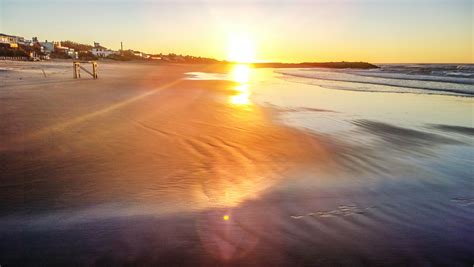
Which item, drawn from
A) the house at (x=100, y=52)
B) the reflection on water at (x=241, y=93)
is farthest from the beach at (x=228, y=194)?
the house at (x=100, y=52)

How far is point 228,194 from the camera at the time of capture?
4.05m

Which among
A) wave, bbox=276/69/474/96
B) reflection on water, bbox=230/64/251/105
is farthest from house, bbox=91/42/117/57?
wave, bbox=276/69/474/96

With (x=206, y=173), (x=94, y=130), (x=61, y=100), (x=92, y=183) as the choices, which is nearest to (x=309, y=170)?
(x=206, y=173)

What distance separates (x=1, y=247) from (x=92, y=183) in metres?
1.50

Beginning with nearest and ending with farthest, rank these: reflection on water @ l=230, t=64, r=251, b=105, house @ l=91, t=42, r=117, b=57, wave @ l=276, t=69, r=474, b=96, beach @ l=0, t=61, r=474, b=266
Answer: beach @ l=0, t=61, r=474, b=266 < reflection on water @ l=230, t=64, r=251, b=105 < wave @ l=276, t=69, r=474, b=96 < house @ l=91, t=42, r=117, b=57

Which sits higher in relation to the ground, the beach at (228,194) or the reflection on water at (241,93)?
the reflection on water at (241,93)

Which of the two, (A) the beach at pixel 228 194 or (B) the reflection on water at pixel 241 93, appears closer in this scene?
(A) the beach at pixel 228 194

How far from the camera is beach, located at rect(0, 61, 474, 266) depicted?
2.77 metres

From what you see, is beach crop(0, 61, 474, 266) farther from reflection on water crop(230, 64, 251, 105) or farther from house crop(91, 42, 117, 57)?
house crop(91, 42, 117, 57)

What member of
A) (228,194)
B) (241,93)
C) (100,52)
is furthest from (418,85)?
(100,52)

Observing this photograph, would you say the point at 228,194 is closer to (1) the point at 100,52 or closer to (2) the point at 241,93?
(2) the point at 241,93

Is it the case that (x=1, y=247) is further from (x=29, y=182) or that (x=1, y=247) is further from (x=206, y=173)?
(x=206, y=173)

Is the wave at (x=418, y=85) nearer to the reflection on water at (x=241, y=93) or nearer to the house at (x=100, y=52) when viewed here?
the reflection on water at (x=241, y=93)

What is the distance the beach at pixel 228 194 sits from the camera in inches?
109
